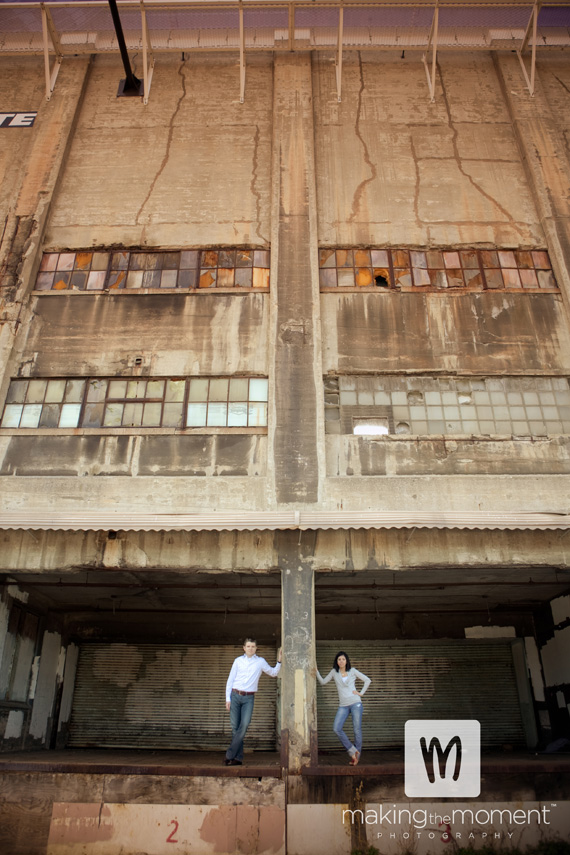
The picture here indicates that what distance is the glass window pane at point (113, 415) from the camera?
33.6 feet

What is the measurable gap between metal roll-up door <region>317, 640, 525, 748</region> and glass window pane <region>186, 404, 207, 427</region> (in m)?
6.03

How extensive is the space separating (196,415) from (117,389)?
1.63 metres

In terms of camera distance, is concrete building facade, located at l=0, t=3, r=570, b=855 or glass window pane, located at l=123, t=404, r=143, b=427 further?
glass window pane, located at l=123, t=404, r=143, b=427

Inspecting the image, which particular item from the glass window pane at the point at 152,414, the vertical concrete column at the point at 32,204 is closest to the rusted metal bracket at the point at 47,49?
the vertical concrete column at the point at 32,204

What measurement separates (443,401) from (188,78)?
1102 cm

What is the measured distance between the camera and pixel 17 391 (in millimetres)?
10500

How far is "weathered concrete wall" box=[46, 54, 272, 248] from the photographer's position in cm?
1220

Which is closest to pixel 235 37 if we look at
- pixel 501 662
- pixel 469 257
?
pixel 469 257

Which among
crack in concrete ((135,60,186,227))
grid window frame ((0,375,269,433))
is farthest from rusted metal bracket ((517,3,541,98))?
grid window frame ((0,375,269,433))

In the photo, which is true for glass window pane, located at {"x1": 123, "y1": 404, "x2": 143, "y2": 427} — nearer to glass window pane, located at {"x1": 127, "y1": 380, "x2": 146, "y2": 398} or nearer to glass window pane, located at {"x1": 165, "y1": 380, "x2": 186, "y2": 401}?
glass window pane, located at {"x1": 127, "y1": 380, "x2": 146, "y2": 398}

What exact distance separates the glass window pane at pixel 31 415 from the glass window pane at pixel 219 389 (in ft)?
10.5

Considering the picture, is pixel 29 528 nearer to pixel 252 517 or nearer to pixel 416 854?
pixel 252 517

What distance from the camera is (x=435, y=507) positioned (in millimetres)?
9242

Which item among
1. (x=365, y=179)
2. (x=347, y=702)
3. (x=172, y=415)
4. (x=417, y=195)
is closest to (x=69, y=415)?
(x=172, y=415)
